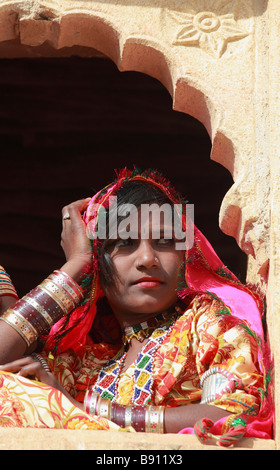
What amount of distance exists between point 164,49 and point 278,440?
1.46 metres

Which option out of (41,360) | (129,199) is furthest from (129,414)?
(129,199)

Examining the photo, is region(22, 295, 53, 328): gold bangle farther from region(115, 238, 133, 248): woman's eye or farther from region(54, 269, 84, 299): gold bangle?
region(115, 238, 133, 248): woman's eye

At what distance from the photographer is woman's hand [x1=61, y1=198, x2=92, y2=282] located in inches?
140

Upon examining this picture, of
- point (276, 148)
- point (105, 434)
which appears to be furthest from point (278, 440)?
point (276, 148)

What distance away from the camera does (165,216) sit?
3.69 metres

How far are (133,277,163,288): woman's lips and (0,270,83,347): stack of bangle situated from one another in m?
0.22

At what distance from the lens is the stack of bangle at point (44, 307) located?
3.44 m

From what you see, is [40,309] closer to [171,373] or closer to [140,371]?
[140,371]

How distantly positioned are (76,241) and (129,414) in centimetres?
78

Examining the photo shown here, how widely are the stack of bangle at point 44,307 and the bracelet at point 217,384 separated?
613mm

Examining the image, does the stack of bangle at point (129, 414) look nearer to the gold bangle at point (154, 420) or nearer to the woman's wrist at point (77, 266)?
the gold bangle at point (154, 420)

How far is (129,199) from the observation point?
146 inches
